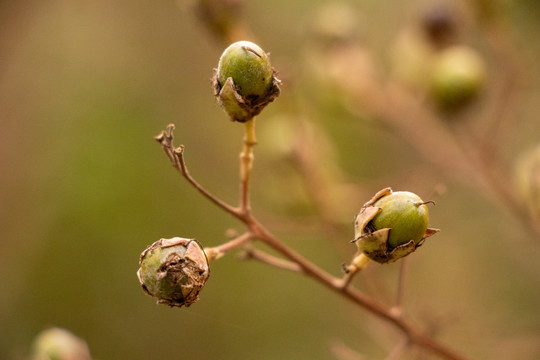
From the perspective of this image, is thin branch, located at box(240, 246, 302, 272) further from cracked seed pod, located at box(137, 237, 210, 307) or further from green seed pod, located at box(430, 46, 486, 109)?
green seed pod, located at box(430, 46, 486, 109)

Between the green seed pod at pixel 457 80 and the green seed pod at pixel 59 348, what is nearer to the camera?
the green seed pod at pixel 59 348

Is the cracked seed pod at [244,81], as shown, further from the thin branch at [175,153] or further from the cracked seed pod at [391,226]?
the cracked seed pod at [391,226]

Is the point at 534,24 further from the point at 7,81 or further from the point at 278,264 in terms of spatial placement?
the point at 7,81

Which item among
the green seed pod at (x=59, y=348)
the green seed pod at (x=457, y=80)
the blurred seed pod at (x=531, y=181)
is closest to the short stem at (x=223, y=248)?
the green seed pod at (x=59, y=348)

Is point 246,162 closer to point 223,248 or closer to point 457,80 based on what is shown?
point 223,248

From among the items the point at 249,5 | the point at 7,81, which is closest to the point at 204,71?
the point at 249,5

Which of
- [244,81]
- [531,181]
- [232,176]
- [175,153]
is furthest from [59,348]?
[232,176]
